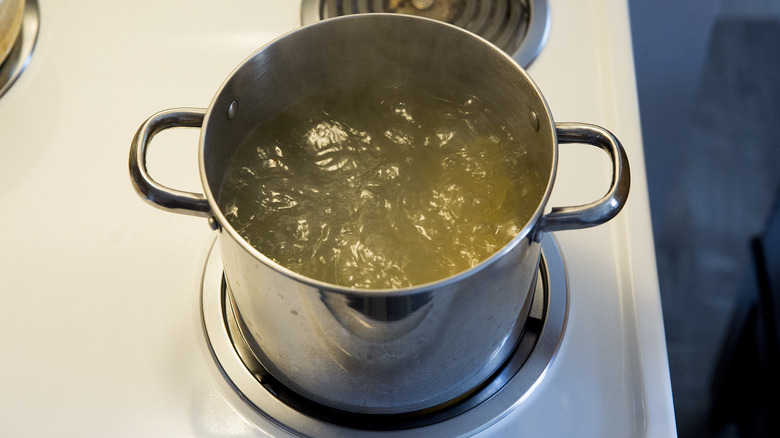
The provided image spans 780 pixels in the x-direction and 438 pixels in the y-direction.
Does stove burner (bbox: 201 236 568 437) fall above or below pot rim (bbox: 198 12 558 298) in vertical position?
below

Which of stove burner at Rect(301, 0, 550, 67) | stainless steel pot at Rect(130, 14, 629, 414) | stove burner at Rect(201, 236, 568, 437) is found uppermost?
stove burner at Rect(301, 0, 550, 67)

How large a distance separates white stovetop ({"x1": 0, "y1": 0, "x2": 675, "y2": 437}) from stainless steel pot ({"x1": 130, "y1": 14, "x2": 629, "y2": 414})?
0.07 m

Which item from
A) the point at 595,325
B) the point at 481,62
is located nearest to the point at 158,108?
the point at 481,62

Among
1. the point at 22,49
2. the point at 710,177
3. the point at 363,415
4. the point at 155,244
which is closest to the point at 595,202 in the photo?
the point at 363,415

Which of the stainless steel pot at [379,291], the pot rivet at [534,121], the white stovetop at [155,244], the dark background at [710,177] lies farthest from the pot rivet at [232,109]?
the dark background at [710,177]

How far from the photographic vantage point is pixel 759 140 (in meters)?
1.23

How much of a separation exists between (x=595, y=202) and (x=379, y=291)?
164mm

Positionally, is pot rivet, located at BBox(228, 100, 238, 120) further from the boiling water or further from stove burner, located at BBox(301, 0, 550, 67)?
stove burner, located at BBox(301, 0, 550, 67)

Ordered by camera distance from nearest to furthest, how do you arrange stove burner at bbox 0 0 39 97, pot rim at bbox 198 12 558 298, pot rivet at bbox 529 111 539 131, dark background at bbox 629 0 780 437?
1. pot rim at bbox 198 12 558 298
2. pot rivet at bbox 529 111 539 131
3. stove burner at bbox 0 0 39 97
4. dark background at bbox 629 0 780 437

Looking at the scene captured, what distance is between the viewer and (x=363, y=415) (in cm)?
55

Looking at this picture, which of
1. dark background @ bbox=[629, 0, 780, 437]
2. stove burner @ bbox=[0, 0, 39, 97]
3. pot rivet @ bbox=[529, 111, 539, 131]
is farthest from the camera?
dark background @ bbox=[629, 0, 780, 437]

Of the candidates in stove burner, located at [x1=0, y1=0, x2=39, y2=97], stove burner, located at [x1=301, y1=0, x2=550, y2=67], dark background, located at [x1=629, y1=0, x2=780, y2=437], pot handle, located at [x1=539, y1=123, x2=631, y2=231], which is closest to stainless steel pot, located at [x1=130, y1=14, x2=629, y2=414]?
pot handle, located at [x1=539, y1=123, x2=631, y2=231]

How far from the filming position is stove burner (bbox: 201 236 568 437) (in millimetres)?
542

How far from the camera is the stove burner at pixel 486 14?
0.70 meters
